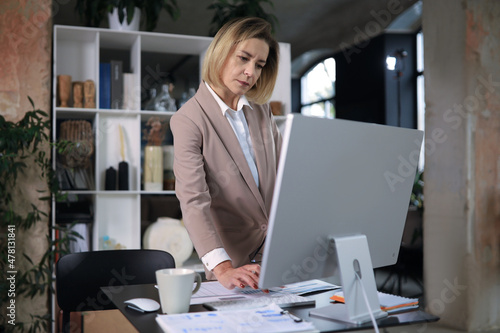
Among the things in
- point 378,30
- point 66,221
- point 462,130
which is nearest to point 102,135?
point 66,221

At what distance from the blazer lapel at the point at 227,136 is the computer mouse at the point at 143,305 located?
1.72ft

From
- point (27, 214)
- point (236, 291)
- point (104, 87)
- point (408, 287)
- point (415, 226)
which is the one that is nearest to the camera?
point (236, 291)

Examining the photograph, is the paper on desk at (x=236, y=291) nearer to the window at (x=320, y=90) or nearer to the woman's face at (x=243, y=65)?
the woman's face at (x=243, y=65)

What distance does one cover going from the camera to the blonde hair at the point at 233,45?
1646 millimetres

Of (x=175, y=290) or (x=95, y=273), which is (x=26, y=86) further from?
(x=175, y=290)

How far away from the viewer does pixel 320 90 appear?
952 centimetres

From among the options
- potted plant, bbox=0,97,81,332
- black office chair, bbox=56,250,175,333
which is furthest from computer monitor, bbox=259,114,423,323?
potted plant, bbox=0,97,81,332

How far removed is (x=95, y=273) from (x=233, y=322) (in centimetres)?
97

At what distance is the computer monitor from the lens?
999 millimetres

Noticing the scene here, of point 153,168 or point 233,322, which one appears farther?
point 153,168

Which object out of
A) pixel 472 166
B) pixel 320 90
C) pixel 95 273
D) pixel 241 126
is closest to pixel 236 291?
pixel 241 126

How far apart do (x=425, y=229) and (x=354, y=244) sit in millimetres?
3424

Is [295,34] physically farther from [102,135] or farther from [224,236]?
[224,236]

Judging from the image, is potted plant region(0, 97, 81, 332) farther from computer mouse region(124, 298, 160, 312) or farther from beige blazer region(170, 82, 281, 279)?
computer mouse region(124, 298, 160, 312)
